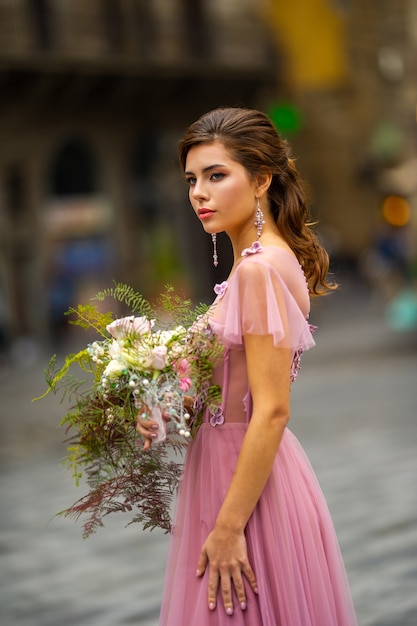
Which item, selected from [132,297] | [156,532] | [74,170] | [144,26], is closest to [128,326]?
[132,297]

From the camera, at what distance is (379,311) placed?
80.1ft

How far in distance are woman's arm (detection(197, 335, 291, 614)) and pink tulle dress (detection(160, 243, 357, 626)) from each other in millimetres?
33

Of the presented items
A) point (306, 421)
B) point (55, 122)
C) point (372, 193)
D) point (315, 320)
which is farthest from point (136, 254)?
point (306, 421)

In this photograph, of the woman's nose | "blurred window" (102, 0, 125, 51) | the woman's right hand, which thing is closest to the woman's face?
the woman's nose

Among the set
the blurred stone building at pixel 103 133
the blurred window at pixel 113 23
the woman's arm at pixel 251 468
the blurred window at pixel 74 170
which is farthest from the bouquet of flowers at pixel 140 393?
the blurred window at pixel 113 23

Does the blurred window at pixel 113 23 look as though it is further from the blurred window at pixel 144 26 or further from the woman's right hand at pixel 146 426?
the woman's right hand at pixel 146 426

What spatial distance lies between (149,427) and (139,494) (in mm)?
225

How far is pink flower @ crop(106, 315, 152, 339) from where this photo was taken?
3.03 metres

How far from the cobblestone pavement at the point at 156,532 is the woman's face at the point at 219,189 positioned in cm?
244

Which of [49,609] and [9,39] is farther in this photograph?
[9,39]

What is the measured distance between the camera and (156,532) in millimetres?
7188

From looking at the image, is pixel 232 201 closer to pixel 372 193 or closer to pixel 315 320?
pixel 315 320

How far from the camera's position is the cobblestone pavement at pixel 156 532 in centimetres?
549

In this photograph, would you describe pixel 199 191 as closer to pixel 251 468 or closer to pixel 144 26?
pixel 251 468
